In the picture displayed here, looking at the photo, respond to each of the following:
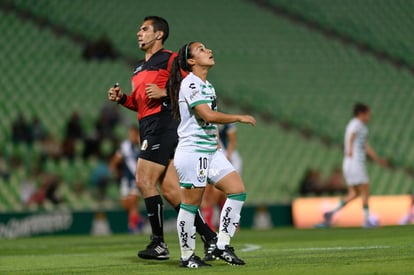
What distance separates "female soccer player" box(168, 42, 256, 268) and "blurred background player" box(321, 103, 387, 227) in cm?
877

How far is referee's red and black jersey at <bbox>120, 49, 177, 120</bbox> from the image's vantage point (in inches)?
363

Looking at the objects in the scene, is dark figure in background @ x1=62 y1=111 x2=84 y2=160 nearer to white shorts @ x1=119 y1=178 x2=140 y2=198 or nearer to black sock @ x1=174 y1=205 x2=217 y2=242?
white shorts @ x1=119 y1=178 x2=140 y2=198

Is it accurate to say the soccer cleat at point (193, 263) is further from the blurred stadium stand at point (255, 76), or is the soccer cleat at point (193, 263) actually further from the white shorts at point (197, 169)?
the blurred stadium stand at point (255, 76)

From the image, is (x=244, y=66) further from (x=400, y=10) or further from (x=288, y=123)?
(x=400, y=10)

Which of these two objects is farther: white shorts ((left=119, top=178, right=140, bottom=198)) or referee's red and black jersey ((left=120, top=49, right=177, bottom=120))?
white shorts ((left=119, top=178, right=140, bottom=198))

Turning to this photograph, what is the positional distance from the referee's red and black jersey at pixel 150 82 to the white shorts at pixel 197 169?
1.43m

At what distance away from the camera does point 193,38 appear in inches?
1032

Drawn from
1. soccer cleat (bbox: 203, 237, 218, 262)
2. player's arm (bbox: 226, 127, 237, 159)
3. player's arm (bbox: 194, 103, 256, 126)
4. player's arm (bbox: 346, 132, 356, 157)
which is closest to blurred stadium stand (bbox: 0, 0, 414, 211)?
player's arm (bbox: 346, 132, 356, 157)

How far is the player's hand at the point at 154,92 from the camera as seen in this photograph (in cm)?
873

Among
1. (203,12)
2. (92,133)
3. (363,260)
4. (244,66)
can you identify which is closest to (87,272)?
(363,260)

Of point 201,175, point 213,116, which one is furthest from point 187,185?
point 213,116

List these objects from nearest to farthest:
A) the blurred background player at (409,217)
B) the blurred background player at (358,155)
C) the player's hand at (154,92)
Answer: the player's hand at (154,92)
the blurred background player at (358,155)
the blurred background player at (409,217)

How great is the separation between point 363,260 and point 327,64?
18835mm

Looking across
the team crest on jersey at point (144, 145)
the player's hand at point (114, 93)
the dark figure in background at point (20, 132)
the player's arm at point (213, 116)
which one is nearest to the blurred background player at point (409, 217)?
the dark figure in background at point (20, 132)
